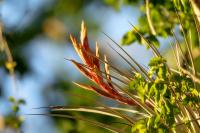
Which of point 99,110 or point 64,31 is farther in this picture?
point 64,31

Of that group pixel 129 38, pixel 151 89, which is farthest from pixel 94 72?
pixel 129 38

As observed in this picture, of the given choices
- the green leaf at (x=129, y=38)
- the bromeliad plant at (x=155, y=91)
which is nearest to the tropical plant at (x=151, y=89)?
the bromeliad plant at (x=155, y=91)

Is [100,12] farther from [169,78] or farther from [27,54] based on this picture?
[169,78]

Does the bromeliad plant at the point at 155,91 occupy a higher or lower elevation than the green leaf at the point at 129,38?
lower

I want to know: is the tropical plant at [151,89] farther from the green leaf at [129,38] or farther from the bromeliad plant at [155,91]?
the green leaf at [129,38]

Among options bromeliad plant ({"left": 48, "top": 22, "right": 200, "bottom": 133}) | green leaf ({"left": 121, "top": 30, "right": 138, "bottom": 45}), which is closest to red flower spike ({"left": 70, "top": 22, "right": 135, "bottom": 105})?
bromeliad plant ({"left": 48, "top": 22, "right": 200, "bottom": 133})

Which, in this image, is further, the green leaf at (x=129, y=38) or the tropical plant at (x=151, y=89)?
the green leaf at (x=129, y=38)

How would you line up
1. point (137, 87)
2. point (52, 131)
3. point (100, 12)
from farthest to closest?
1. point (100, 12)
2. point (52, 131)
3. point (137, 87)

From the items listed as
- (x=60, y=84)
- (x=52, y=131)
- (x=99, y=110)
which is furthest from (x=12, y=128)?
(x=60, y=84)
